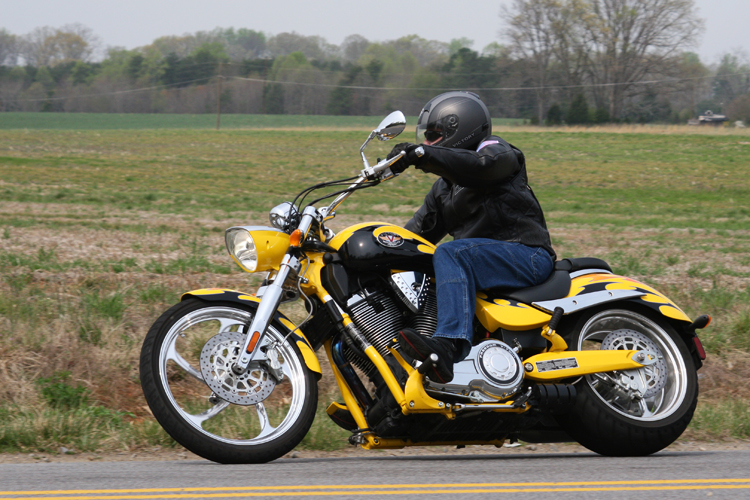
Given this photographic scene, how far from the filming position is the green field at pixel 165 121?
69.6 metres

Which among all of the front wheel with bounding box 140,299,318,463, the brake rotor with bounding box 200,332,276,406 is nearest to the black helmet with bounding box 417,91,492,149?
the front wheel with bounding box 140,299,318,463

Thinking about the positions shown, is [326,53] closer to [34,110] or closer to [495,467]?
[34,110]

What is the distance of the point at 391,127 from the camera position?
4.26m

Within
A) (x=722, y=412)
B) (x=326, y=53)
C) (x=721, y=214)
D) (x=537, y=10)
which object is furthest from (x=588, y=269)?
(x=326, y=53)

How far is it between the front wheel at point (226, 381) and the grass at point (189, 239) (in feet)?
3.10

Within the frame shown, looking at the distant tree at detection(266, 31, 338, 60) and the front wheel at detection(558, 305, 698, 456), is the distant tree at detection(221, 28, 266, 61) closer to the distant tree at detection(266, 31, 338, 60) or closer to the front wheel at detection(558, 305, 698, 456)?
the distant tree at detection(266, 31, 338, 60)

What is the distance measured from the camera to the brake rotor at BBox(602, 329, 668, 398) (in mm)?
4750

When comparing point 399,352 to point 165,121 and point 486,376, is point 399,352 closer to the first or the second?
point 486,376

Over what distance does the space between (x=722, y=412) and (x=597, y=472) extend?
86.1 inches

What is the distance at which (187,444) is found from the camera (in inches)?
162

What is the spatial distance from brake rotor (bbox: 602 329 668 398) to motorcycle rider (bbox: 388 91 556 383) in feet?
1.80

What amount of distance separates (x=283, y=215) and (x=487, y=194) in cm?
112

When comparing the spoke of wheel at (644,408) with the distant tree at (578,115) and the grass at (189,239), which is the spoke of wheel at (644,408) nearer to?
the grass at (189,239)

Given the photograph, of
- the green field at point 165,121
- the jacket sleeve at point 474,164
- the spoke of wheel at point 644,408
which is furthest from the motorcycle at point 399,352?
the green field at point 165,121
